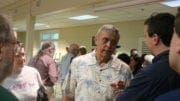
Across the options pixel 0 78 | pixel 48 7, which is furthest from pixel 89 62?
pixel 48 7

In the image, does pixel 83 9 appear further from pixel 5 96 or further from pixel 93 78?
pixel 5 96

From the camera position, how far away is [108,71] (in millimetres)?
2846

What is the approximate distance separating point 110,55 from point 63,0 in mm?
4698

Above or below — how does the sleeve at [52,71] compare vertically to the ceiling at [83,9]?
below

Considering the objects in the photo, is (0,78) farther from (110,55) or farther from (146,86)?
(110,55)

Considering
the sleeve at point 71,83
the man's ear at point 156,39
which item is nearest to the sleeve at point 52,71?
the sleeve at point 71,83

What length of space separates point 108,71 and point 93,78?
14 centimetres

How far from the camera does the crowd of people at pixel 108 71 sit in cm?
136

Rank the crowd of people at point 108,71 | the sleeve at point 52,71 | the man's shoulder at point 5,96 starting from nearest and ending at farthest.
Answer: the man's shoulder at point 5,96
the crowd of people at point 108,71
the sleeve at point 52,71

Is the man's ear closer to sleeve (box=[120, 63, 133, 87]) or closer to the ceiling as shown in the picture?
sleeve (box=[120, 63, 133, 87])

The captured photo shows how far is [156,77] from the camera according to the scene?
174 centimetres

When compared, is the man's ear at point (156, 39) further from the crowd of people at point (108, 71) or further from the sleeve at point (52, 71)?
the sleeve at point (52, 71)

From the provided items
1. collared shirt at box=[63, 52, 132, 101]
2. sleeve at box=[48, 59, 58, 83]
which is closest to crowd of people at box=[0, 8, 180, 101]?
collared shirt at box=[63, 52, 132, 101]

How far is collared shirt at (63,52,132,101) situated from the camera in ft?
9.09
